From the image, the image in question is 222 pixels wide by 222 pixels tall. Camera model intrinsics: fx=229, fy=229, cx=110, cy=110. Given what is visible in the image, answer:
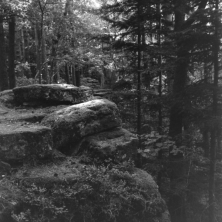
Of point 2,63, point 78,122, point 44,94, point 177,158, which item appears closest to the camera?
point 78,122

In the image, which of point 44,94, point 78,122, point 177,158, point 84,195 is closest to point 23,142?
point 78,122

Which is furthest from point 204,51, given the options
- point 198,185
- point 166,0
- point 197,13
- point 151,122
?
point 198,185

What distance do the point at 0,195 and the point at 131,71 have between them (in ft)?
23.4

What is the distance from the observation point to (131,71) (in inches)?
380

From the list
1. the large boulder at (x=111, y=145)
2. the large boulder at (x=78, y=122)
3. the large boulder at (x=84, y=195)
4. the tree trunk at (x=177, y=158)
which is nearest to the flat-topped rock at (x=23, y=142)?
the large boulder at (x=84, y=195)

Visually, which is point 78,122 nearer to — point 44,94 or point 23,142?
point 23,142

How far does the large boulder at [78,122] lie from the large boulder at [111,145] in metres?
0.21

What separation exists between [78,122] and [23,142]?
5.45 ft

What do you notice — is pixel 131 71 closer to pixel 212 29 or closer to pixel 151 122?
pixel 151 122

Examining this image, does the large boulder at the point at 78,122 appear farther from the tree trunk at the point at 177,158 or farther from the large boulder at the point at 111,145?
the tree trunk at the point at 177,158

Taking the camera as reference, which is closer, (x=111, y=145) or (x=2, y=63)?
(x=111, y=145)

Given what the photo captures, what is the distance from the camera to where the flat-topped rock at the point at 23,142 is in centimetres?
481

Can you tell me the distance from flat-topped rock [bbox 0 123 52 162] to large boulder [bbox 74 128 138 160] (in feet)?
3.50

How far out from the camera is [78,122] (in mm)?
6230
